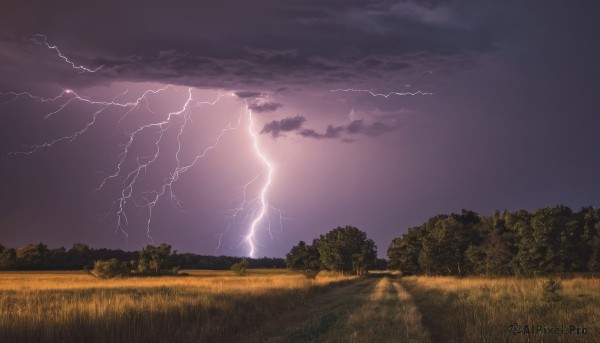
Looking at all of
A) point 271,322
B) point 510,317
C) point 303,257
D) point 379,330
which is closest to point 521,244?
point 510,317

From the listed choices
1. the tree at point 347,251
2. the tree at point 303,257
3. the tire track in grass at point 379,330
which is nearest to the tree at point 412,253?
the tree at point 347,251

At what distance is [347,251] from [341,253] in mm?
2040

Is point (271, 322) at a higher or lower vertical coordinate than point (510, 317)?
lower

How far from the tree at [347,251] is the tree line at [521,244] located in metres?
24.6

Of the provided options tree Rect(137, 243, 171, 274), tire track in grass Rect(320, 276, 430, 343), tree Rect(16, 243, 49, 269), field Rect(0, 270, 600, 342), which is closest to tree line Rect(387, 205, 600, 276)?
field Rect(0, 270, 600, 342)

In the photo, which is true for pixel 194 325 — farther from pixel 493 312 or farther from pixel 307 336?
pixel 493 312

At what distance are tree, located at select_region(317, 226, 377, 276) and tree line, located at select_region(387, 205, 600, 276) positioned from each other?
968 inches

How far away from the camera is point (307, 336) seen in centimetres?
1211

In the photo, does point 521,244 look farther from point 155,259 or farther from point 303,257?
point 303,257

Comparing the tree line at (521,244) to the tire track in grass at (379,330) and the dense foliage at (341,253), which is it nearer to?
the dense foliage at (341,253)

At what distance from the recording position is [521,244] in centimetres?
4947

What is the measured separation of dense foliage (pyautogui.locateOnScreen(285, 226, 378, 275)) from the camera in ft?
315

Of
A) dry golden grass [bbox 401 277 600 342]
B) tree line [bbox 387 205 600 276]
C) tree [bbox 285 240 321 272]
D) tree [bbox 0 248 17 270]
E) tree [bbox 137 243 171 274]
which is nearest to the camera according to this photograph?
dry golden grass [bbox 401 277 600 342]

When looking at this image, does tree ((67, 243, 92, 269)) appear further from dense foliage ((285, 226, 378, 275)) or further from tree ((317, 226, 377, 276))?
tree ((317, 226, 377, 276))
